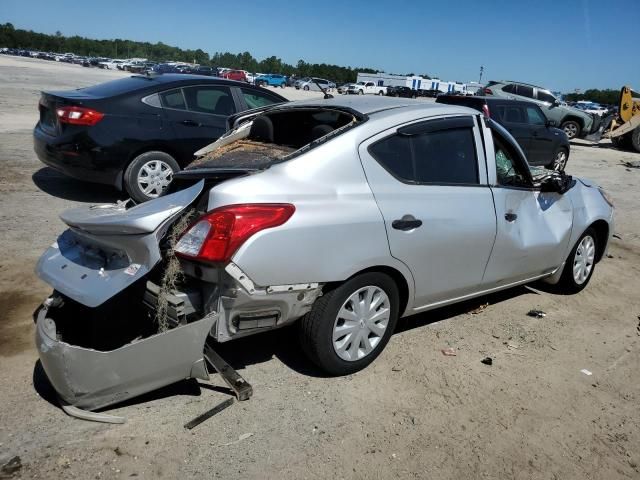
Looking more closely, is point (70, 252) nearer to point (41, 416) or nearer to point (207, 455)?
point (41, 416)

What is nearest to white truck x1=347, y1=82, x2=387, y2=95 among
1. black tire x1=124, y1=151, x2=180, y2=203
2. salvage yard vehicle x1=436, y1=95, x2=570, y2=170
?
salvage yard vehicle x1=436, y1=95, x2=570, y2=170

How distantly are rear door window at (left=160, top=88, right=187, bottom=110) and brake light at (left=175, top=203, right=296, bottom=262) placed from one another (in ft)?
14.9

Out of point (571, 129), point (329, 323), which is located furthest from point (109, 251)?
point (571, 129)

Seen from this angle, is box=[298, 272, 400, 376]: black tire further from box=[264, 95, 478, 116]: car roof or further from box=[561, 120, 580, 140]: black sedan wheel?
box=[561, 120, 580, 140]: black sedan wheel

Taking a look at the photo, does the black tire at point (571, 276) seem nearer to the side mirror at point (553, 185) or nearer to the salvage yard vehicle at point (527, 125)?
the side mirror at point (553, 185)

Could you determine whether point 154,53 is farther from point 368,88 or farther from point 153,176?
point 153,176

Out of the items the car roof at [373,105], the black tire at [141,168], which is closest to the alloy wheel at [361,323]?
the car roof at [373,105]

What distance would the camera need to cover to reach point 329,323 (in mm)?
3260

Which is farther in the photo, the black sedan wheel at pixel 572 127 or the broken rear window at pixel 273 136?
the black sedan wheel at pixel 572 127

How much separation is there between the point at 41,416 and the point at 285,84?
65290mm

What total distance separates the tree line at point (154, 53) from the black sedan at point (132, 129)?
9876 cm

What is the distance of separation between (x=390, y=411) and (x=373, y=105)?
209cm

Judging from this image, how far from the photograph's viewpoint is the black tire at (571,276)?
16.8 feet

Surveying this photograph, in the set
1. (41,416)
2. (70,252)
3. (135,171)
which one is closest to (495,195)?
(70,252)
